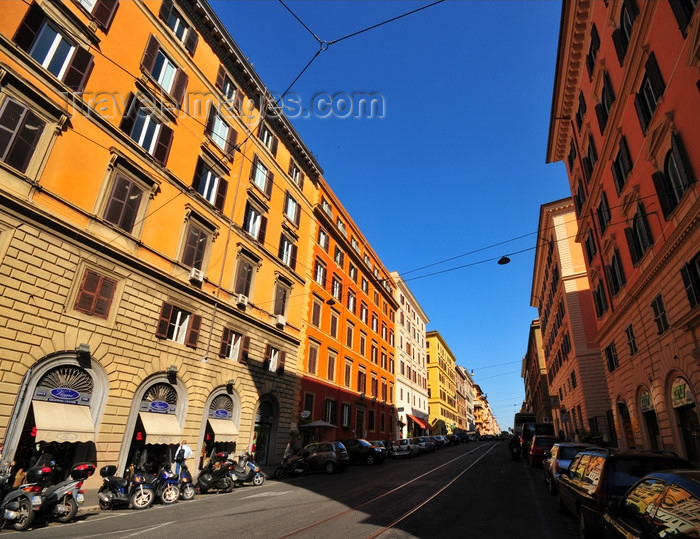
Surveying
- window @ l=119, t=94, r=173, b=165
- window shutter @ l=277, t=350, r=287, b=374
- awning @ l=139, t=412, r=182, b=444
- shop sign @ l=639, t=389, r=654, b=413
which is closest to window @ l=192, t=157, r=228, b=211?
window @ l=119, t=94, r=173, b=165

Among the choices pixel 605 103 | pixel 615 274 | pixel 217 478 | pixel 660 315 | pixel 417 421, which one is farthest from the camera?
pixel 417 421

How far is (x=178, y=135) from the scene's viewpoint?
18.2 meters

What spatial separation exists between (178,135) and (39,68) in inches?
236

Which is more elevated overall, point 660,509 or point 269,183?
point 269,183

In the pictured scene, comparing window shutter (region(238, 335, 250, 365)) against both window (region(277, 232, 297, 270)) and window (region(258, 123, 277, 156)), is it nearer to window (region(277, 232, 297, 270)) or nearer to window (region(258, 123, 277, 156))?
window (region(277, 232, 297, 270))

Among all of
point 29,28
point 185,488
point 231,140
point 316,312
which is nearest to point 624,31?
point 231,140

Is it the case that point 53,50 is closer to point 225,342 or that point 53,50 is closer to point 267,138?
point 225,342

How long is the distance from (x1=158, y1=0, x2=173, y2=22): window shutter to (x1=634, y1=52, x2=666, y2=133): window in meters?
19.9

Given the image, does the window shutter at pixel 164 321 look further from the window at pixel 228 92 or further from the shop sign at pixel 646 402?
the shop sign at pixel 646 402

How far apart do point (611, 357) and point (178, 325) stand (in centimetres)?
2254

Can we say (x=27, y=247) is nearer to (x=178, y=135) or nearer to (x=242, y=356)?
(x=178, y=135)

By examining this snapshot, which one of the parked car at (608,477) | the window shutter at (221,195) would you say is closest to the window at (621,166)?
the parked car at (608,477)

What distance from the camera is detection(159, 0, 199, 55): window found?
18672mm

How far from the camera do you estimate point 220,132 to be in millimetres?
21500
